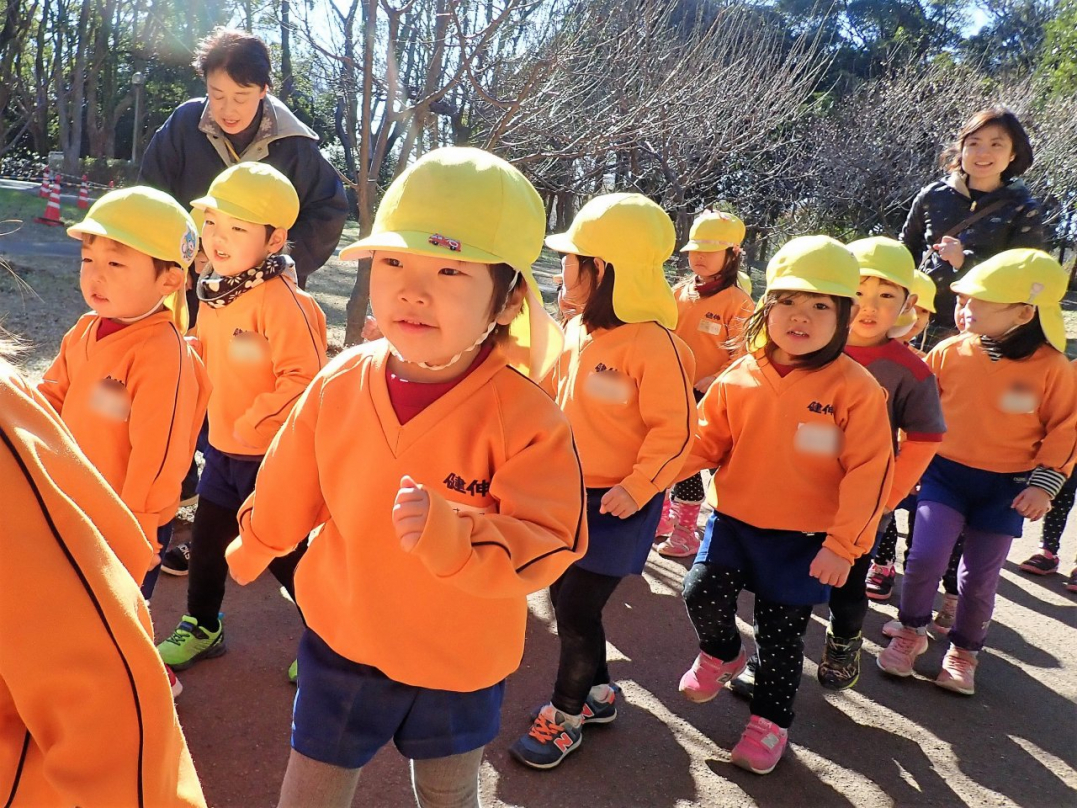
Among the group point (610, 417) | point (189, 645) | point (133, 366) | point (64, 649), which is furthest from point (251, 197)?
point (64, 649)

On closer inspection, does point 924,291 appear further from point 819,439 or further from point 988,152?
point 819,439

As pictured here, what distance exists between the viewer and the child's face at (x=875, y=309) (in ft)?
11.2

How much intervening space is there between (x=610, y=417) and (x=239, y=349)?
1.28 metres

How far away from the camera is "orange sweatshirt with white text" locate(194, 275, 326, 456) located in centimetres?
299

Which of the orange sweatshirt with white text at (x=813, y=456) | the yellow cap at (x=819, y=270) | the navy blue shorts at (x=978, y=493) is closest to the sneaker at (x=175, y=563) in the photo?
the orange sweatshirt with white text at (x=813, y=456)

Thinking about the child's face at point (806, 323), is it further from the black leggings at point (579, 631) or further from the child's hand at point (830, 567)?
the black leggings at point (579, 631)

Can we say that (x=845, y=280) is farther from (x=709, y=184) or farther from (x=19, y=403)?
(x=709, y=184)

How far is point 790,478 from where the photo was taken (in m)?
2.87

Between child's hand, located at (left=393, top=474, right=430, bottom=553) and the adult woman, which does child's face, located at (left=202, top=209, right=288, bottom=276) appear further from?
child's hand, located at (left=393, top=474, right=430, bottom=553)

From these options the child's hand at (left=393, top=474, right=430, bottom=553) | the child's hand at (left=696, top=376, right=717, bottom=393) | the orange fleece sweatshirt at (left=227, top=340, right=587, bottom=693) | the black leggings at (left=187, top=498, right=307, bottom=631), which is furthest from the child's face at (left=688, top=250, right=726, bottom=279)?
the child's hand at (left=393, top=474, right=430, bottom=553)

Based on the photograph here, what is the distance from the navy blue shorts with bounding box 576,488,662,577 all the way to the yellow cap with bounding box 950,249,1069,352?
5.92 feet

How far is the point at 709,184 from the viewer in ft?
56.0

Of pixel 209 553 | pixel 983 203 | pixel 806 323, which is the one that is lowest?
pixel 209 553

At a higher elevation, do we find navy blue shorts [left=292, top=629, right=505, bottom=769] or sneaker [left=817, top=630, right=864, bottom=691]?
navy blue shorts [left=292, top=629, right=505, bottom=769]
